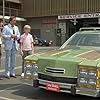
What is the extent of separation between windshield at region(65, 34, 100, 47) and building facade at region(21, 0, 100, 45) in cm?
3406

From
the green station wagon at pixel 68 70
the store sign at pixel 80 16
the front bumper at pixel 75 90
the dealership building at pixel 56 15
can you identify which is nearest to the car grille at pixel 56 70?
the green station wagon at pixel 68 70

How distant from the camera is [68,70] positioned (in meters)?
6.57

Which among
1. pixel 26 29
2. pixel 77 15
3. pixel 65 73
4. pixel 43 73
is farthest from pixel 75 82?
pixel 77 15

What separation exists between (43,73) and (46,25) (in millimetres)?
40204

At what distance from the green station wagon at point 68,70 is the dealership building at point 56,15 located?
35.8 metres

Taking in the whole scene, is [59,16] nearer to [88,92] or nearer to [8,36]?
[8,36]

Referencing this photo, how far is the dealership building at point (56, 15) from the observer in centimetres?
4391

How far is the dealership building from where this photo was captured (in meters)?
43.9

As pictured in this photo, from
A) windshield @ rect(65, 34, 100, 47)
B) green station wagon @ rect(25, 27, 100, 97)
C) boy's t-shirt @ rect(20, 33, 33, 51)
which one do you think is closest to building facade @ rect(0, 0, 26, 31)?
boy's t-shirt @ rect(20, 33, 33, 51)

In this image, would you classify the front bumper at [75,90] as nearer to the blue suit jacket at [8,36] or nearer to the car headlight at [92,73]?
the car headlight at [92,73]

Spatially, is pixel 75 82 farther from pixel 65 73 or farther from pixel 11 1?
pixel 11 1

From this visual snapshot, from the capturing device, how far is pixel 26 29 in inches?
389

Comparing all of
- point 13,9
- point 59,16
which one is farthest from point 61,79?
point 13,9

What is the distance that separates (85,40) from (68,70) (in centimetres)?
204
